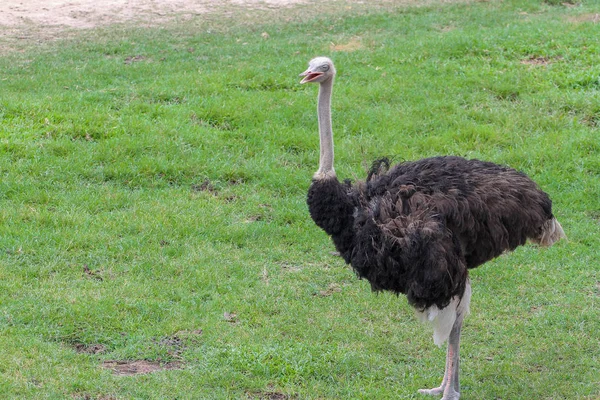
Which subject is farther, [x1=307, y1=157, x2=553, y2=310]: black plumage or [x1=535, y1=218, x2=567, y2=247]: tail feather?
[x1=535, y1=218, x2=567, y2=247]: tail feather

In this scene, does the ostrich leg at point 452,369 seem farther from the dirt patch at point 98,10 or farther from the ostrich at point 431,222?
the dirt patch at point 98,10

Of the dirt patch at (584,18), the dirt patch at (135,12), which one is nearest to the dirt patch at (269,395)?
the dirt patch at (135,12)

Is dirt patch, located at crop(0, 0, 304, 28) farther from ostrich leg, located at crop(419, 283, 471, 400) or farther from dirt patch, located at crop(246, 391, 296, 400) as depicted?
ostrich leg, located at crop(419, 283, 471, 400)

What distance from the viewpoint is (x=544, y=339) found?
618 centimetres

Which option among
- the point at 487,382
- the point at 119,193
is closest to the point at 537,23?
the point at 119,193

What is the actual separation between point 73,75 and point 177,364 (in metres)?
5.97

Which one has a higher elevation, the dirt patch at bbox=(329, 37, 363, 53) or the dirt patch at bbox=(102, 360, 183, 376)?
the dirt patch at bbox=(329, 37, 363, 53)

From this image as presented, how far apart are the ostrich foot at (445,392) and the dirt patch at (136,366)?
5.08ft

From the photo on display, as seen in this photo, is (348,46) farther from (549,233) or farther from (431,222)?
(431,222)

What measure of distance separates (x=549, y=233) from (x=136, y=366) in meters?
2.83

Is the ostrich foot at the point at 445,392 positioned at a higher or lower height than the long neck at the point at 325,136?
lower

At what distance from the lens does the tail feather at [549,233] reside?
234 inches

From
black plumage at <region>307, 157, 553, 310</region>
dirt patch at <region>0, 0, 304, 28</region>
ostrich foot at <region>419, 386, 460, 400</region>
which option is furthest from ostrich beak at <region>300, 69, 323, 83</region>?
dirt patch at <region>0, 0, 304, 28</region>

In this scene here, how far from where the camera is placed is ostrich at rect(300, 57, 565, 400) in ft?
16.9
